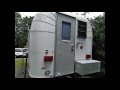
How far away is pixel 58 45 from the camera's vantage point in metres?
2.72

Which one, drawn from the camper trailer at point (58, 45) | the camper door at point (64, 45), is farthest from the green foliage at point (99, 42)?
the camper door at point (64, 45)

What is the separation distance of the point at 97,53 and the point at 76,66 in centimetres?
159

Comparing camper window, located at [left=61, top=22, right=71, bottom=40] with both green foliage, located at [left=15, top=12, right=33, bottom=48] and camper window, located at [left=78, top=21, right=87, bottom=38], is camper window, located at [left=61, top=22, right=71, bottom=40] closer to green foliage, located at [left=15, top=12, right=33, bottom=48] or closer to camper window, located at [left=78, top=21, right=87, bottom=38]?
camper window, located at [left=78, top=21, right=87, bottom=38]

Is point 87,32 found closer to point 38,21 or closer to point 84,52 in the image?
point 84,52

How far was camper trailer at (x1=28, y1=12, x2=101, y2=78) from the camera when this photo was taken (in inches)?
96.3

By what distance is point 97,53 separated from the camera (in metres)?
4.23

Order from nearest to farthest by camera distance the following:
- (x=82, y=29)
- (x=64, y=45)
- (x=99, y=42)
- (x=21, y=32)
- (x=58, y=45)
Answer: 1. (x=58, y=45)
2. (x=64, y=45)
3. (x=82, y=29)
4. (x=99, y=42)
5. (x=21, y=32)

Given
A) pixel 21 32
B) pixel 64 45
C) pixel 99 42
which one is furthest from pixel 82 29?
pixel 21 32

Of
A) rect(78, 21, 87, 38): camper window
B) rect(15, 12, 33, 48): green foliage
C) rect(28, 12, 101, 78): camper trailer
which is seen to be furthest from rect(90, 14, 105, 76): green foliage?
rect(15, 12, 33, 48): green foliage

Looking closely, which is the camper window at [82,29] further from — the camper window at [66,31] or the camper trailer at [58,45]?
the camper window at [66,31]

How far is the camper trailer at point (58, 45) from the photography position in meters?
2.45

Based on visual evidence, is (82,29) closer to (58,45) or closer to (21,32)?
(58,45)

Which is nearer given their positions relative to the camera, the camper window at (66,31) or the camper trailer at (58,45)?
the camper trailer at (58,45)
